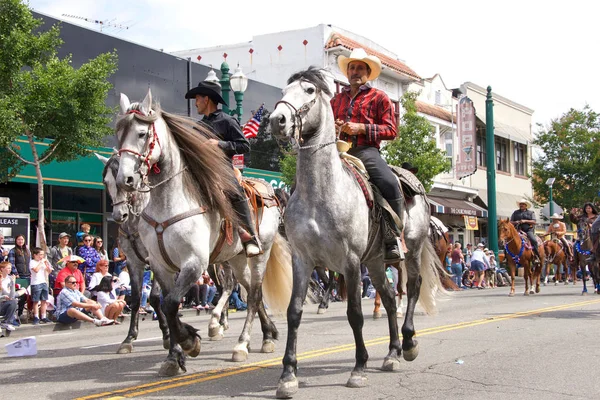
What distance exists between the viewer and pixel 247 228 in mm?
8797

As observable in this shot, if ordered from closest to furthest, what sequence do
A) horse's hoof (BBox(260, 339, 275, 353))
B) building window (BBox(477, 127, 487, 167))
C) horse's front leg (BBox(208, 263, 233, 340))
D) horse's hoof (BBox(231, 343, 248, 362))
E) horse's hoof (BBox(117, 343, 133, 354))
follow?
horse's hoof (BBox(231, 343, 248, 362))
horse's hoof (BBox(260, 339, 275, 353))
horse's hoof (BBox(117, 343, 133, 354))
horse's front leg (BBox(208, 263, 233, 340))
building window (BBox(477, 127, 487, 167))

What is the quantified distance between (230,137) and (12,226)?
33.2 ft

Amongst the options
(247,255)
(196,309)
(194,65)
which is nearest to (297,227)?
(247,255)

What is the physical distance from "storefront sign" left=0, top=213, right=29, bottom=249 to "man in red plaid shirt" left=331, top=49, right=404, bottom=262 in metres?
11.5

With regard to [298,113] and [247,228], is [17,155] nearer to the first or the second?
[247,228]

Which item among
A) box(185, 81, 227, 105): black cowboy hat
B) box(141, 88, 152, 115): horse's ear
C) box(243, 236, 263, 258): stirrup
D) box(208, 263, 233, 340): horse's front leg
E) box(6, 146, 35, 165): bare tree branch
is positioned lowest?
box(208, 263, 233, 340): horse's front leg

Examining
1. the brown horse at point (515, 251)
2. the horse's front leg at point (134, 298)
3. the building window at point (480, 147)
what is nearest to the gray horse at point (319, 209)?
the horse's front leg at point (134, 298)

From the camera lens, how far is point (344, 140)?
8.02 meters

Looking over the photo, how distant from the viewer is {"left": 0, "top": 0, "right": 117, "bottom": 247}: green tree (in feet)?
58.1

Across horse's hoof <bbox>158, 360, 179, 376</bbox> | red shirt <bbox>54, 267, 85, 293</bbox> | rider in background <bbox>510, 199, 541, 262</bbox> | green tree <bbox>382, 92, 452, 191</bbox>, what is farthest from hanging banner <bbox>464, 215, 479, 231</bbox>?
horse's hoof <bbox>158, 360, 179, 376</bbox>

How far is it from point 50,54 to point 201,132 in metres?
12.8

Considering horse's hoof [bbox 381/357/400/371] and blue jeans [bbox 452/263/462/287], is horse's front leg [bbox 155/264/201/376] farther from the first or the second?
blue jeans [bbox 452/263/462/287]

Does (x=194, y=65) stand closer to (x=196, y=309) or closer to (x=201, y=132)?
(x=196, y=309)

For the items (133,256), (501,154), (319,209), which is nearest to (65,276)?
Answer: (133,256)
